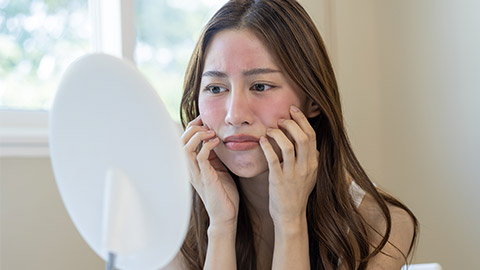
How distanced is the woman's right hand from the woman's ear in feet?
0.83

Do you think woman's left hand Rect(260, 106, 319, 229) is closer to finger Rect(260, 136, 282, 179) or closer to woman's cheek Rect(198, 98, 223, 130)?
finger Rect(260, 136, 282, 179)

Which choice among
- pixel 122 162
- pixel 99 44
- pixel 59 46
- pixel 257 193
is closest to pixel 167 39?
pixel 99 44

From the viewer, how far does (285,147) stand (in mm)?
1268

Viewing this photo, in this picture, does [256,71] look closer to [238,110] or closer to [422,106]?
[238,110]

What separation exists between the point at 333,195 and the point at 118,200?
3.14 ft

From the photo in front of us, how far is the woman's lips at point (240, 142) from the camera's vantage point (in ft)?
4.14

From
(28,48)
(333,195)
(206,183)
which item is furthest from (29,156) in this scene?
(333,195)

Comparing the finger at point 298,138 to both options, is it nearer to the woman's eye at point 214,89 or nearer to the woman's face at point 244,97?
the woman's face at point 244,97

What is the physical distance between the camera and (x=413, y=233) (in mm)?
1435

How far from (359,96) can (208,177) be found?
1.69 metres

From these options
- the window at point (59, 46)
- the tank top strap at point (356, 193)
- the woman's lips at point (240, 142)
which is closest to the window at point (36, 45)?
the window at point (59, 46)

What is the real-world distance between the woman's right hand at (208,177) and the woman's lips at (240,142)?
0.04 meters

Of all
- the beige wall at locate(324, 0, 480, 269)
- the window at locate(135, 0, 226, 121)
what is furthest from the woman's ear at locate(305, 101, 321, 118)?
the beige wall at locate(324, 0, 480, 269)

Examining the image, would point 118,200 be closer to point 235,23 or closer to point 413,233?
point 235,23
